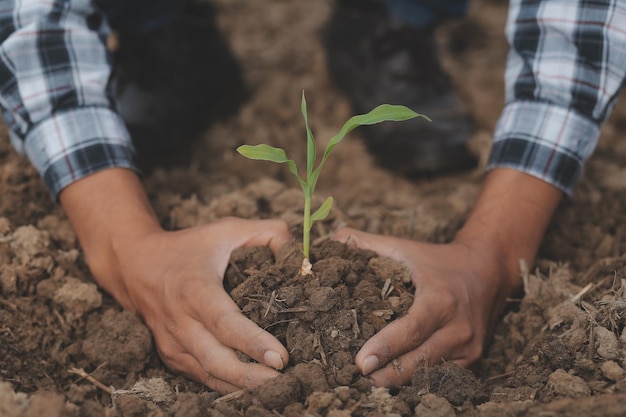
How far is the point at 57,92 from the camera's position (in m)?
1.51

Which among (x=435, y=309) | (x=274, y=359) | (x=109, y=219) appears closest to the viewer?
(x=274, y=359)

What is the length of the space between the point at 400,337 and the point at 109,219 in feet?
Result: 2.21

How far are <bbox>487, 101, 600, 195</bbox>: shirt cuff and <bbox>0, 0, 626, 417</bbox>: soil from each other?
0.21m

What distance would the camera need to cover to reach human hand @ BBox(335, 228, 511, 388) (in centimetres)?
118

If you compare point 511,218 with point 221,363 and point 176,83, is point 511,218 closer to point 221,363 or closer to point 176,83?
point 221,363

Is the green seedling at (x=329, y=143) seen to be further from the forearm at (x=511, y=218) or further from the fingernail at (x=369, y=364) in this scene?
the forearm at (x=511, y=218)

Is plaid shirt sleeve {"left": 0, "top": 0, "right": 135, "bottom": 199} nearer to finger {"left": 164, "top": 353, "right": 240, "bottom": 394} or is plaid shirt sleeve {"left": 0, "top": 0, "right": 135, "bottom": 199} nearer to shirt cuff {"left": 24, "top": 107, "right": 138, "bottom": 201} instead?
shirt cuff {"left": 24, "top": 107, "right": 138, "bottom": 201}

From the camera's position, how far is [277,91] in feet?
8.30

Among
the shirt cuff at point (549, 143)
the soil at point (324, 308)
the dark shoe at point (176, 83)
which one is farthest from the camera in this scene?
the dark shoe at point (176, 83)

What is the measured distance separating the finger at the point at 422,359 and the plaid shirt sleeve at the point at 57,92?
0.76 m

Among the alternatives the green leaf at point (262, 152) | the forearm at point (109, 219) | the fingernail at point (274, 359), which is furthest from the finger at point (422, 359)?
the forearm at point (109, 219)

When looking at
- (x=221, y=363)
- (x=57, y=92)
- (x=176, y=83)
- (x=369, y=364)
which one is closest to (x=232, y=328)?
(x=221, y=363)

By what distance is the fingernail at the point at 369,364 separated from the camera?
1143 millimetres

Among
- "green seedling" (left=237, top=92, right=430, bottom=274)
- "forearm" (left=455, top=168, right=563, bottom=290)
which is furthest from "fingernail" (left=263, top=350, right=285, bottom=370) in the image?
"forearm" (left=455, top=168, right=563, bottom=290)
